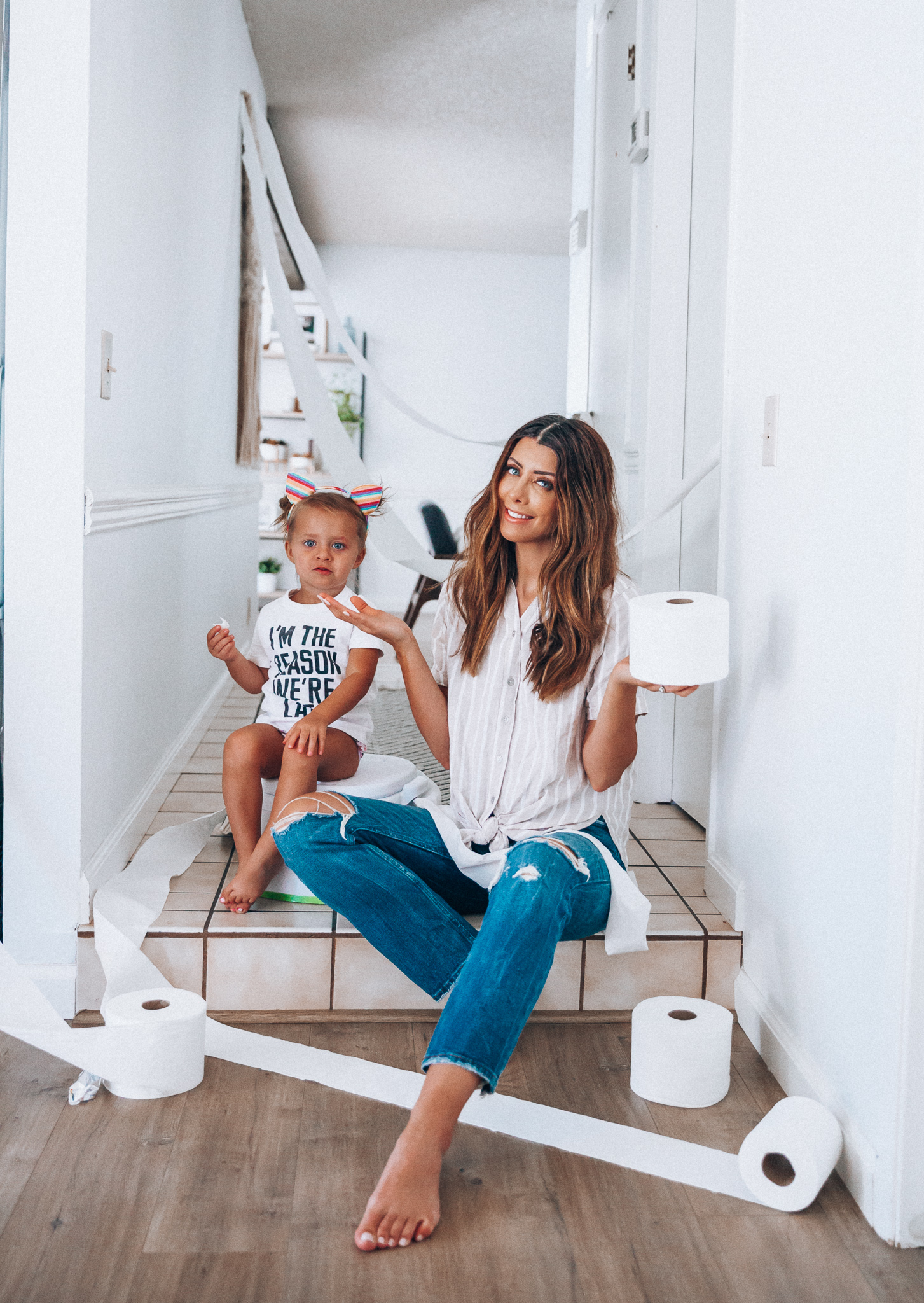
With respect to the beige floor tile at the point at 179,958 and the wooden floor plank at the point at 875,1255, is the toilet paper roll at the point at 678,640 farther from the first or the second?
the beige floor tile at the point at 179,958

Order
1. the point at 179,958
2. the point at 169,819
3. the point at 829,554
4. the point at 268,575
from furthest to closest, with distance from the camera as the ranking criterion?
the point at 268,575, the point at 169,819, the point at 179,958, the point at 829,554

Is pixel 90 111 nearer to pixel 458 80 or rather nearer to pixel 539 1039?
pixel 539 1039

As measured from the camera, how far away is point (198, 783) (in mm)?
2533

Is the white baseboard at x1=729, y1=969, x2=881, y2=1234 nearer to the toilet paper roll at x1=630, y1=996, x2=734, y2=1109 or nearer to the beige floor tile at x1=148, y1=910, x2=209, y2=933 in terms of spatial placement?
the toilet paper roll at x1=630, y1=996, x2=734, y2=1109

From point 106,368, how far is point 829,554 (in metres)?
1.10

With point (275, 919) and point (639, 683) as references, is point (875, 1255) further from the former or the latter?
point (275, 919)

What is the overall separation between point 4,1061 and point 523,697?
0.87 metres

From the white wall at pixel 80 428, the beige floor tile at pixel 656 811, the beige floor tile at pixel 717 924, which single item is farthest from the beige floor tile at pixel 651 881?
the white wall at pixel 80 428

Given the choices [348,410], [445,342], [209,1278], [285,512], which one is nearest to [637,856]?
[285,512]

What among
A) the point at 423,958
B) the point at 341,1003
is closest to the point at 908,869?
the point at 423,958

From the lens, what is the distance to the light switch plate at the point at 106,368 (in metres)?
1.68

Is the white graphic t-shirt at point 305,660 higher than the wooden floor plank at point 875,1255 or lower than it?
higher

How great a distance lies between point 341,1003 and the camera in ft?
5.47

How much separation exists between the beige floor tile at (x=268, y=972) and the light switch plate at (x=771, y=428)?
948 mm
